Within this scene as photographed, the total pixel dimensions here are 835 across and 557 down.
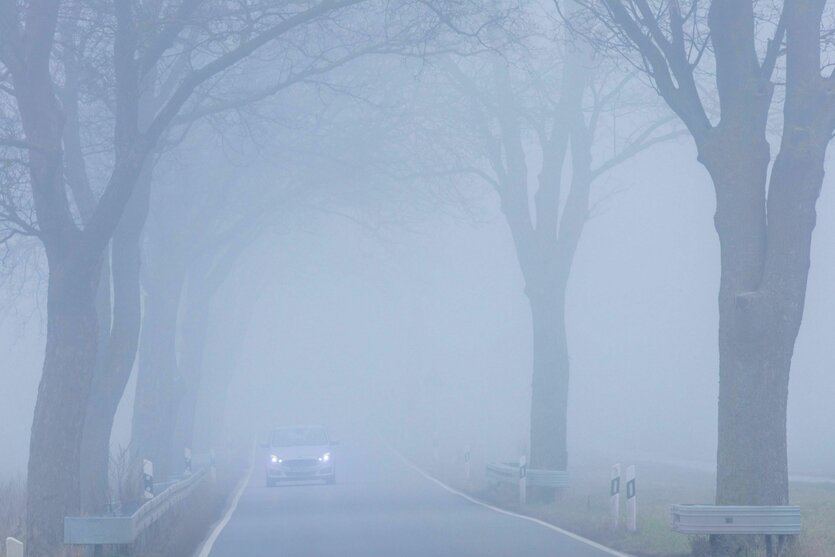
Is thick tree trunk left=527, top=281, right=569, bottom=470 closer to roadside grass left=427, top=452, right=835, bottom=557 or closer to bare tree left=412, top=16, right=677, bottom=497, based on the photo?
bare tree left=412, top=16, right=677, bottom=497

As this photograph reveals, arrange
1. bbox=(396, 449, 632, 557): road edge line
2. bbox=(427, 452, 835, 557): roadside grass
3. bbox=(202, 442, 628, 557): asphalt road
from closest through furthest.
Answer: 1. bbox=(427, 452, 835, 557): roadside grass
2. bbox=(396, 449, 632, 557): road edge line
3. bbox=(202, 442, 628, 557): asphalt road

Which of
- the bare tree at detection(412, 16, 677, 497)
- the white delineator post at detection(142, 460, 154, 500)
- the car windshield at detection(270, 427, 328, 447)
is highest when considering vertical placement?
the bare tree at detection(412, 16, 677, 497)

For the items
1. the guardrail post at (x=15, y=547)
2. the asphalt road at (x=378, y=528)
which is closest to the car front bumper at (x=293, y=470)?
the asphalt road at (x=378, y=528)

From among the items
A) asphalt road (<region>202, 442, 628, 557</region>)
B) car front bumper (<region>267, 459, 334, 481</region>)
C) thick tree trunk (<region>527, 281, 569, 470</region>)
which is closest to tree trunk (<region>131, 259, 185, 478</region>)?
asphalt road (<region>202, 442, 628, 557</region>)

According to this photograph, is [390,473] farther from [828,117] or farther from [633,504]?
[828,117]

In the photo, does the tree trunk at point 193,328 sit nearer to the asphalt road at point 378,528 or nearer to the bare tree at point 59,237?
the asphalt road at point 378,528

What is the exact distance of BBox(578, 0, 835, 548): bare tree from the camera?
1513 cm

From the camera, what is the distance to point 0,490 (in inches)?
957

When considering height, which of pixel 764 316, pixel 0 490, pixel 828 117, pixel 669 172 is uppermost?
pixel 669 172

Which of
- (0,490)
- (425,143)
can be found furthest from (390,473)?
(0,490)

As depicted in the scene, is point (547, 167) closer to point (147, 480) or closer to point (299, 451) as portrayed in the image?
point (147, 480)

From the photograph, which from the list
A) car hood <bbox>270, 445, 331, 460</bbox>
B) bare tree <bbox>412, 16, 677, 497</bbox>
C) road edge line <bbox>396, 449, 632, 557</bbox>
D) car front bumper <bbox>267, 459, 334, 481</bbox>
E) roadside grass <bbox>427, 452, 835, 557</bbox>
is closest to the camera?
roadside grass <bbox>427, 452, 835, 557</bbox>

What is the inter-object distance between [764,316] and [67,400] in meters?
8.25

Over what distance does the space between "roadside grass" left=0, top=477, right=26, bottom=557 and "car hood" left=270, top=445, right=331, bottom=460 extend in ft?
37.4
